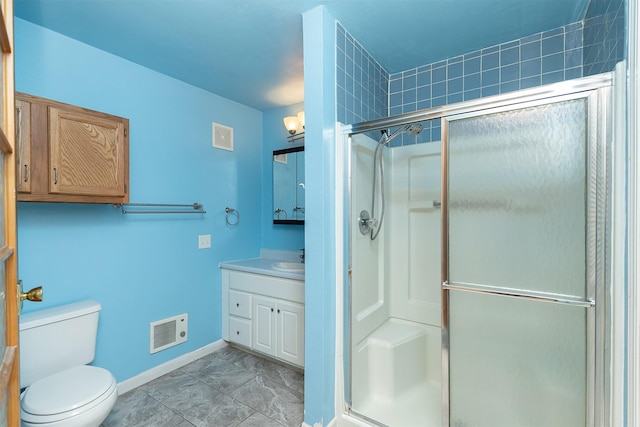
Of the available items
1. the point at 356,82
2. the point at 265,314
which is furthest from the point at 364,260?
the point at 356,82

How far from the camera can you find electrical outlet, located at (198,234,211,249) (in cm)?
254

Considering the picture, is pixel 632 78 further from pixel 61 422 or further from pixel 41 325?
pixel 41 325

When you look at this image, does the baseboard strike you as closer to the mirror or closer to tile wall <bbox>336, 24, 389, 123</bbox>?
the mirror

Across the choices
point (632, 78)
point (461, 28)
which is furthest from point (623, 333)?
point (461, 28)

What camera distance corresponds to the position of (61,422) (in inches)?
49.4

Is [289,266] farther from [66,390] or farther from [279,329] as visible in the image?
[66,390]

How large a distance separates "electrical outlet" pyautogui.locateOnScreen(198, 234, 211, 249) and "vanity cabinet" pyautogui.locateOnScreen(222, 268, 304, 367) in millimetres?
280

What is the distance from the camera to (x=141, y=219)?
2156mm

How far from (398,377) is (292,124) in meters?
2.16

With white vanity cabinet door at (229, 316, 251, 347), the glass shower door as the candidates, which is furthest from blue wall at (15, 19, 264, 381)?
the glass shower door

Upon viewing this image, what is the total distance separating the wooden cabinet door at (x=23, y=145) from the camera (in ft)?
4.73

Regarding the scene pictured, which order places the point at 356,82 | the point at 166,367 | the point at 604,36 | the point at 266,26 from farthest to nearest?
the point at 166,367 → the point at 356,82 → the point at 266,26 → the point at 604,36

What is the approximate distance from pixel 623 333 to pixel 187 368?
2.63 meters

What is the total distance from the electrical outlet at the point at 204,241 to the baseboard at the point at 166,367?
2.85ft
